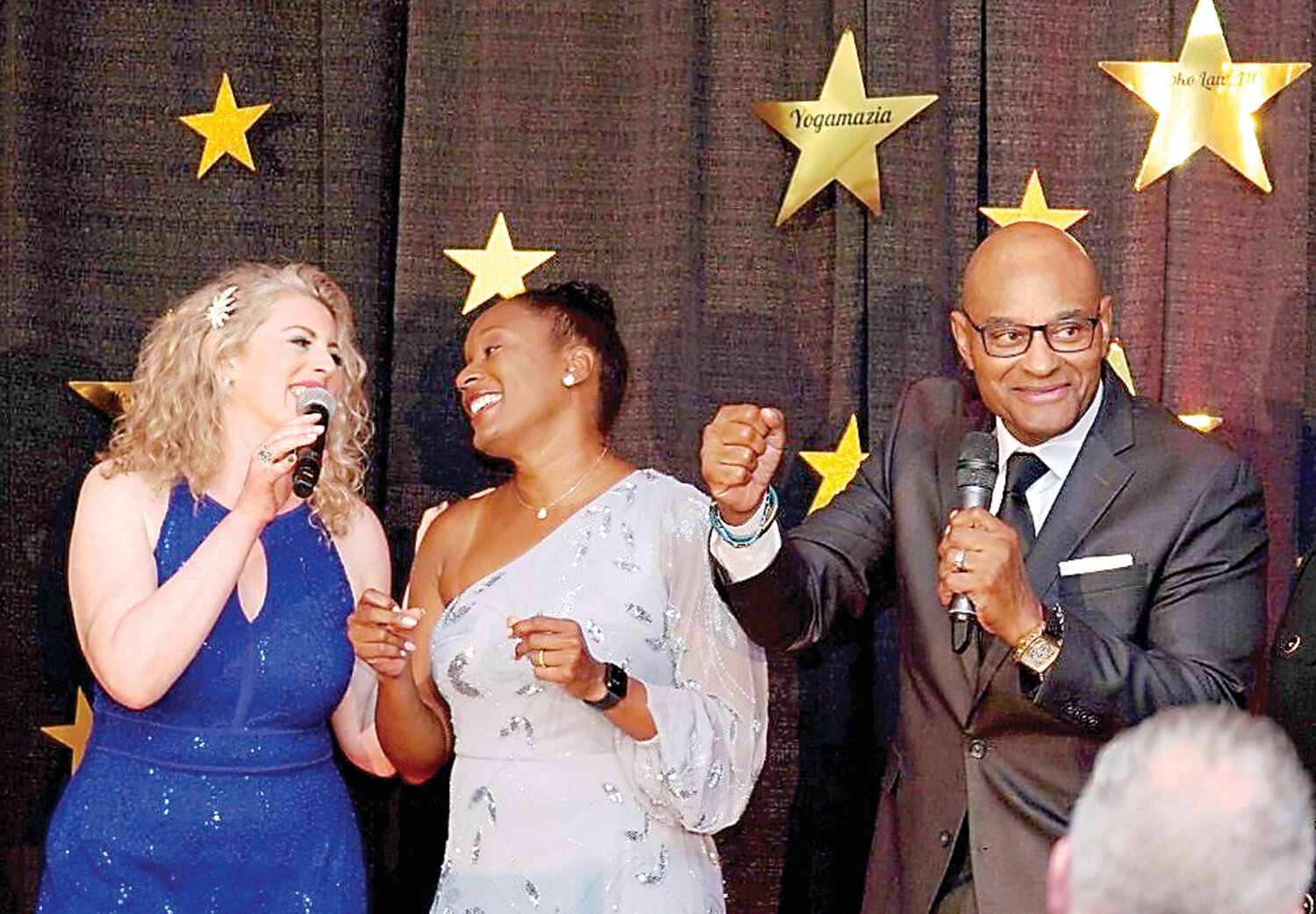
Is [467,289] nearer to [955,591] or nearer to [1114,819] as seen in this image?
[955,591]

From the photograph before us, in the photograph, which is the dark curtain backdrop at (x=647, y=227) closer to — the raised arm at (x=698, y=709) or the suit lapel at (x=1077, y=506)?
the raised arm at (x=698, y=709)

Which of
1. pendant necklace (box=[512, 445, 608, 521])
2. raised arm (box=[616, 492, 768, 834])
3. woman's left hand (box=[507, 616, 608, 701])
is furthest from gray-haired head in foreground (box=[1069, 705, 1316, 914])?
pendant necklace (box=[512, 445, 608, 521])

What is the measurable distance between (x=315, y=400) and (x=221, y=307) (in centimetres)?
30

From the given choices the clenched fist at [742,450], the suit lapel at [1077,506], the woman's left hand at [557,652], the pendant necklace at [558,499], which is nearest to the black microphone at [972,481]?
the suit lapel at [1077,506]

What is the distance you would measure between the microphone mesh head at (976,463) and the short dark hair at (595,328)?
2.94ft

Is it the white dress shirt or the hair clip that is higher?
the hair clip

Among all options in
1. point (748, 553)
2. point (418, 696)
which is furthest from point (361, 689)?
point (748, 553)

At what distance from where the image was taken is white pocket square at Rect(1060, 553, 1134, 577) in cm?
256

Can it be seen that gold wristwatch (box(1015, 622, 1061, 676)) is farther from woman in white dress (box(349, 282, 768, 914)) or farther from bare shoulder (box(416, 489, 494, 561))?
bare shoulder (box(416, 489, 494, 561))

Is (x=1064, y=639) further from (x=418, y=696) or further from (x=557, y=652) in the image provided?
(x=418, y=696)

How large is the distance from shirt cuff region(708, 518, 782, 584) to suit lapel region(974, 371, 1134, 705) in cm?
32

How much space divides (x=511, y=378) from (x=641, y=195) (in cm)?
65

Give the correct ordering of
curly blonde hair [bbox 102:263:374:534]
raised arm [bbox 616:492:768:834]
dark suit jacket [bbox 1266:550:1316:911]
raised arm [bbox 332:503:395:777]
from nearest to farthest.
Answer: dark suit jacket [bbox 1266:550:1316:911], raised arm [bbox 616:492:768:834], curly blonde hair [bbox 102:263:374:534], raised arm [bbox 332:503:395:777]

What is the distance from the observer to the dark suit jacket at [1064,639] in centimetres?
246
